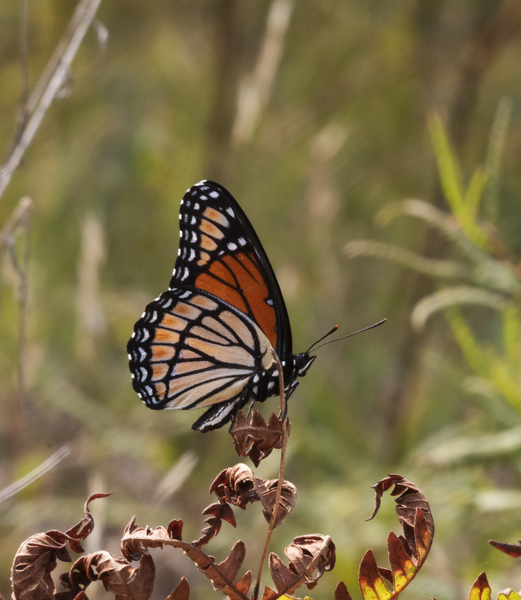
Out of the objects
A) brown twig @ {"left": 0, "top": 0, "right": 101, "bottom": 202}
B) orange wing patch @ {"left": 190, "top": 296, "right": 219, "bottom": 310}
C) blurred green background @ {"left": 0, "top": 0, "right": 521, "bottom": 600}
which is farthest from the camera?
blurred green background @ {"left": 0, "top": 0, "right": 521, "bottom": 600}

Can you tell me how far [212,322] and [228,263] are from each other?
0.40 feet

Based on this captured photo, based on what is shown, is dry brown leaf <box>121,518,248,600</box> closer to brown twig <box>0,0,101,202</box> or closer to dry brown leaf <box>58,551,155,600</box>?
dry brown leaf <box>58,551,155,600</box>

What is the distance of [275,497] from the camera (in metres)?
0.44

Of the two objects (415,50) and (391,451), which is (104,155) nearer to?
(415,50)

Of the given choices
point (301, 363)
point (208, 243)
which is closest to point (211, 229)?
point (208, 243)

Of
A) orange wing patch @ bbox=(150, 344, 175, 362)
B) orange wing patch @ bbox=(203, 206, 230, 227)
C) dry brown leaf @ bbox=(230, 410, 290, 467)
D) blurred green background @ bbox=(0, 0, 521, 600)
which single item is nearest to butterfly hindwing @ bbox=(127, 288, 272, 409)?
orange wing patch @ bbox=(150, 344, 175, 362)

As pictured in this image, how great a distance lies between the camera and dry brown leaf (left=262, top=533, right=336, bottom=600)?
16.4 inches

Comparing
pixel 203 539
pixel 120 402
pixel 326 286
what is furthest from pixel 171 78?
pixel 203 539

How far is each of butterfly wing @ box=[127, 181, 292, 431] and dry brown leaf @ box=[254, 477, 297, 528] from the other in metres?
0.36

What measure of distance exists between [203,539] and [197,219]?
540mm

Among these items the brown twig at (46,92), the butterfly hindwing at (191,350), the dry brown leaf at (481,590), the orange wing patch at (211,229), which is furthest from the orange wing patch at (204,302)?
the dry brown leaf at (481,590)

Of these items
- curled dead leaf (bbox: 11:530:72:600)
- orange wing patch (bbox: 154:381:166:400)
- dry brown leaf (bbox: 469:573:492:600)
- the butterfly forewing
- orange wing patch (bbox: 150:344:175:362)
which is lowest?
curled dead leaf (bbox: 11:530:72:600)

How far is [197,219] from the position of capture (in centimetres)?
88

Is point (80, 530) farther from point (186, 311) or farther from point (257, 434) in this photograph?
point (186, 311)
